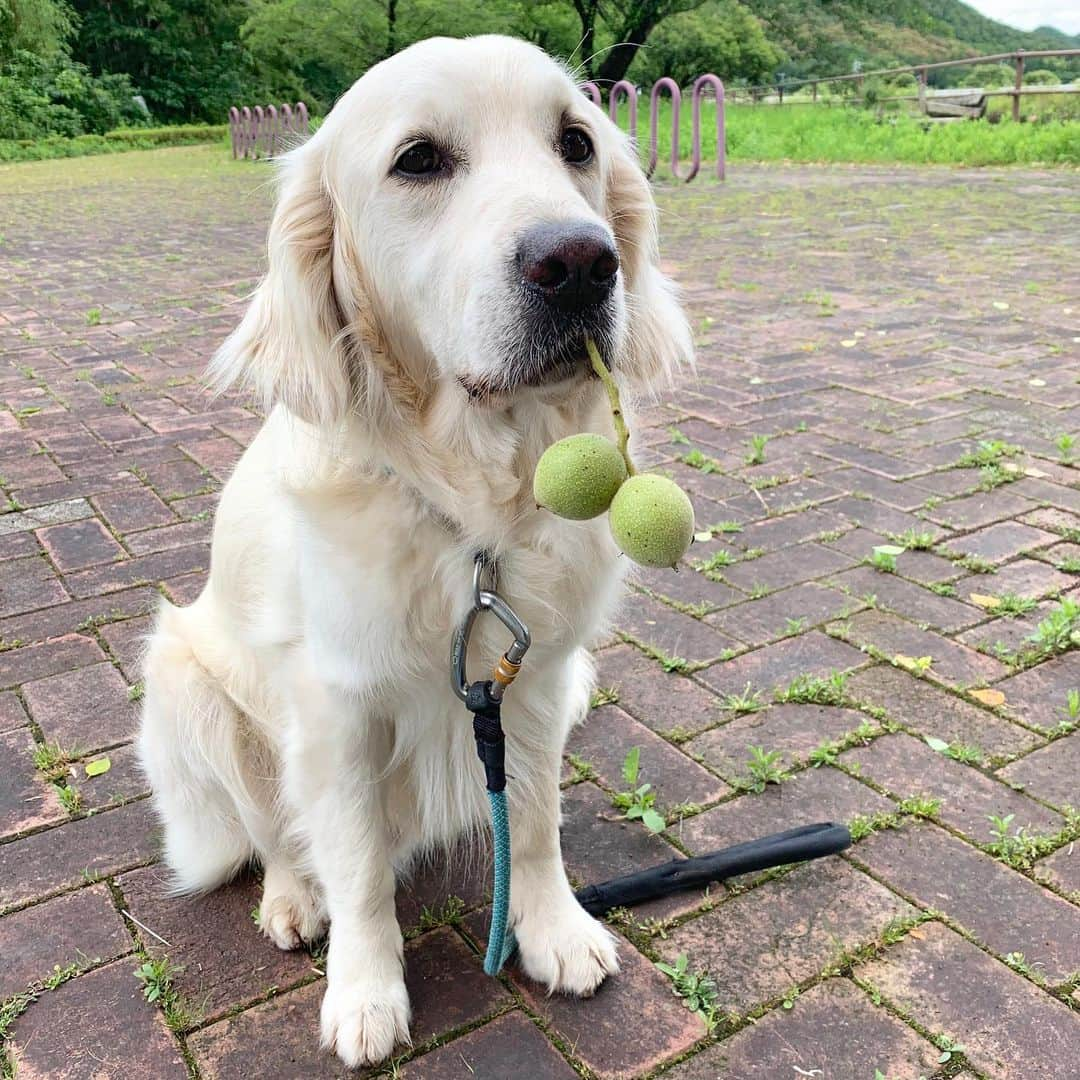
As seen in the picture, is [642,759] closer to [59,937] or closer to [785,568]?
[785,568]

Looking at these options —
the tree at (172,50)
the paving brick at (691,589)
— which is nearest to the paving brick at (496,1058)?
the paving brick at (691,589)

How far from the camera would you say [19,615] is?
11.8 feet

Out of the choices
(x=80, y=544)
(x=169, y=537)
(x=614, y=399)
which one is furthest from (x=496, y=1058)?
(x=80, y=544)

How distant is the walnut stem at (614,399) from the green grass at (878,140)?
16160 mm

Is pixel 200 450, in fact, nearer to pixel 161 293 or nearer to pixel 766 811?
pixel 766 811

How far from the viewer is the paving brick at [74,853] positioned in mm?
2400

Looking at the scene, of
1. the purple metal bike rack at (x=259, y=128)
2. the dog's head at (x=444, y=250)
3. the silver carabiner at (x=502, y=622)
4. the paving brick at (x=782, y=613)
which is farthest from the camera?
the purple metal bike rack at (x=259, y=128)

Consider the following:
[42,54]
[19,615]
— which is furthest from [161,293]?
[42,54]

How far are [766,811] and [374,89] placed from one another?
187 cm

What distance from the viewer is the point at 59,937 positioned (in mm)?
2250

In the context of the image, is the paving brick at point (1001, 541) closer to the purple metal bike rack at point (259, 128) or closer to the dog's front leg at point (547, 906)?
the dog's front leg at point (547, 906)

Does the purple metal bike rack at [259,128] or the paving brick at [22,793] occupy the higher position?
the purple metal bike rack at [259,128]

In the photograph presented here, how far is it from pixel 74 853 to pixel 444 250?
1713mm

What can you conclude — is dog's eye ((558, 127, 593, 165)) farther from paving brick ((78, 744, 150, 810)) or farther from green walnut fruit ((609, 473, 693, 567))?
paving brick ((78, 744, 150, 810))
